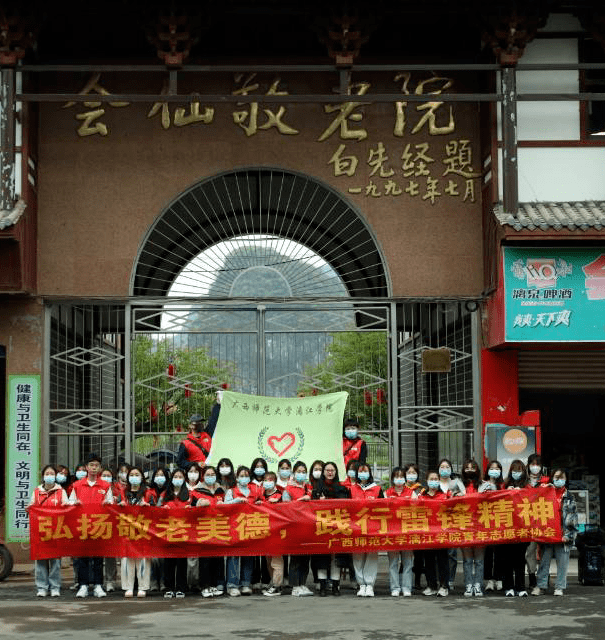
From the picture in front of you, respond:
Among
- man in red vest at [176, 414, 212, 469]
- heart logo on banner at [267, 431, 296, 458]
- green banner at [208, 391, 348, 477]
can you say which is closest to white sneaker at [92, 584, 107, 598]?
man in red vest at [176, 414, 212, 469]

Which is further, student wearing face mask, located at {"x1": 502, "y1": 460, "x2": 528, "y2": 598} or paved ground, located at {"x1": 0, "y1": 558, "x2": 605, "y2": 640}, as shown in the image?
student wearing face mask, located at {"x1": 502, "y1": 460, "x2": 528, "y2": 598}

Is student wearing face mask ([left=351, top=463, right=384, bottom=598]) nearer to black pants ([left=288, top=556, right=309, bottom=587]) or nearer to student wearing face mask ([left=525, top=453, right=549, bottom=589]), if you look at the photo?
black pants ([left=288, top=556, right=309, bottom=587])

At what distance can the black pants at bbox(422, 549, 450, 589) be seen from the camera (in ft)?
46.3

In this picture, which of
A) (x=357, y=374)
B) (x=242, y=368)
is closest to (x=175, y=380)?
(x=242, y=368)

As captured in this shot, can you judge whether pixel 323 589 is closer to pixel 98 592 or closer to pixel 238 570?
pixel 238 570

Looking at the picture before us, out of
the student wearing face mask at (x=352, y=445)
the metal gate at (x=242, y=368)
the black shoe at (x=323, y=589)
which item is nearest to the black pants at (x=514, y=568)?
the black shoe at (x=323, y=589)

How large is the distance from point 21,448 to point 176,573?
156 inches

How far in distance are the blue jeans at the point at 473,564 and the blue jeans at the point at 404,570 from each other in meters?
0.64

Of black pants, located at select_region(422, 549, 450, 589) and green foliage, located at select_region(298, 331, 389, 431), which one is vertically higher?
green foliage, located at select_region(298, 331, 389, 431)

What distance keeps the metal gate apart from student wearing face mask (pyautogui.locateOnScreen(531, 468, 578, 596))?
296 centimetres

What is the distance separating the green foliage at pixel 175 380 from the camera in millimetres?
17594

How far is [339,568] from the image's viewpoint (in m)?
14.5

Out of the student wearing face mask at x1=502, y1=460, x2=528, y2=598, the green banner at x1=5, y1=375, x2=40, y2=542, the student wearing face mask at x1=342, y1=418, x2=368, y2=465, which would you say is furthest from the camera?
the green banner at x1=5, y1=375, x2=40, y2=542

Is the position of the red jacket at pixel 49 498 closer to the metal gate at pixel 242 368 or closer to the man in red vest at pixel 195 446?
the man in red vest at pixel 195 446
